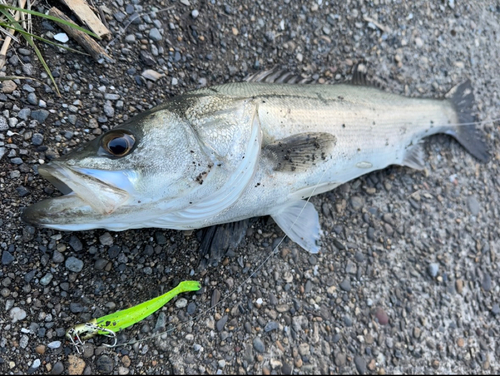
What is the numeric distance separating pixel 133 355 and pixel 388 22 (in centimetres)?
360

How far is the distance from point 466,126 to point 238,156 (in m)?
2.49

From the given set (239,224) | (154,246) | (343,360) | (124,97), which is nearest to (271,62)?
(124,97)

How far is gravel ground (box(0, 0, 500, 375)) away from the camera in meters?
2.20

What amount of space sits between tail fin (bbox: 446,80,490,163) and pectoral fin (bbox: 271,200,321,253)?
5.46ft

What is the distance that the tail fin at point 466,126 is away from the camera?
3232 mm

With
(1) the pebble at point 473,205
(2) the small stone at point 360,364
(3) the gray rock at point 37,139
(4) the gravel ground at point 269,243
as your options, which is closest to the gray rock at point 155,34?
(4) the gravel ground at point 269,243

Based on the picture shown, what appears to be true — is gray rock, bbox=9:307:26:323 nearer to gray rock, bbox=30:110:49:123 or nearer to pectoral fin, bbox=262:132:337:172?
gray rock, bbox=30:110:49:123

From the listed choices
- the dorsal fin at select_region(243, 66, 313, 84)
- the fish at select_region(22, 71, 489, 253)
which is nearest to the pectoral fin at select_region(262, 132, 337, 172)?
the fish at select_region(22, 71, 489, 253)

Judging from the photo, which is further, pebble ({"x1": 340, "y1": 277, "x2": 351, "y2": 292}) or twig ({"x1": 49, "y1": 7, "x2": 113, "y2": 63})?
pebble ({"x1": 340, "y1": 277, "x2": 351, "y2": 292})

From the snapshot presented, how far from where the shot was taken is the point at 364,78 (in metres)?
2.96

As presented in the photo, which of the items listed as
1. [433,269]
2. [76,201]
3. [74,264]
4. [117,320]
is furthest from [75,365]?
[433,269]

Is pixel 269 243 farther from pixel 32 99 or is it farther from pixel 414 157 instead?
pixel 32 99

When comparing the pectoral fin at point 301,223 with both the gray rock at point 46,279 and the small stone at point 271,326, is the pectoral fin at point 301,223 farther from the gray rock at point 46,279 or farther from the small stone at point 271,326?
the gray rock at point 46,279

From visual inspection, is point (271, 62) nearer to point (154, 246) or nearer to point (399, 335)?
point (154, 246)
